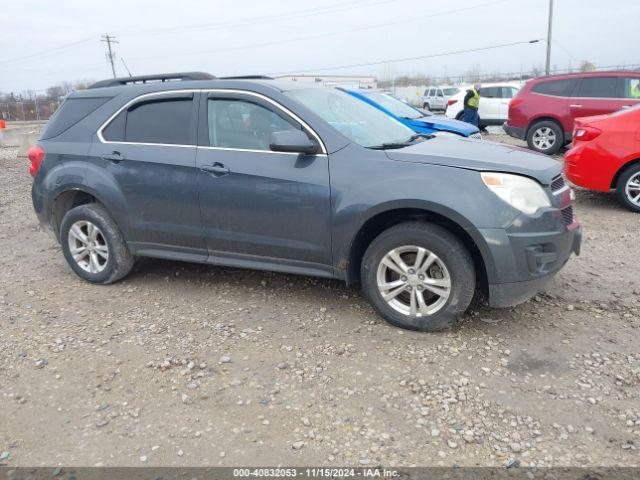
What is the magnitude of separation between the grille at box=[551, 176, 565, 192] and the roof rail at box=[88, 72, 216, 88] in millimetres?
2871

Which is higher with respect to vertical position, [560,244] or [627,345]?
[560,244]

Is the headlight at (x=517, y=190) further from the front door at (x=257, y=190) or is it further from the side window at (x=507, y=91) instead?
the side window at (x=507, y=91)

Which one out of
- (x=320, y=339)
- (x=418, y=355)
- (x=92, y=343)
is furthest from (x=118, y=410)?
(x=418, y=355)

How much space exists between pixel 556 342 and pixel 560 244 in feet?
2.12

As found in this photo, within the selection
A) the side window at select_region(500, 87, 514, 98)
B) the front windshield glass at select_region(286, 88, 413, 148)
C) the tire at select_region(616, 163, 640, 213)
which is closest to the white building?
the front windshield glass at select_region(286, 88, 413, 148)

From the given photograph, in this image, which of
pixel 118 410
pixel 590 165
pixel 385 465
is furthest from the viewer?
pixel 590 165

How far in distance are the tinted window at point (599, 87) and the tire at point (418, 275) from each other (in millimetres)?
9185

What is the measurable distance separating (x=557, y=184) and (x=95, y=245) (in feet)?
12.7

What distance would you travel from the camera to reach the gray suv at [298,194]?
3.38 m

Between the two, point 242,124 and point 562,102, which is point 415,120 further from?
point 242,124

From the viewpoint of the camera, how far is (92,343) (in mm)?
3725

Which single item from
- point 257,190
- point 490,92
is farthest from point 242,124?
point 490,92

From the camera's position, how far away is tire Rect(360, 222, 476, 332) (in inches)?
134

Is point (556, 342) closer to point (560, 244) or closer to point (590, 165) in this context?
point (560, 244)
